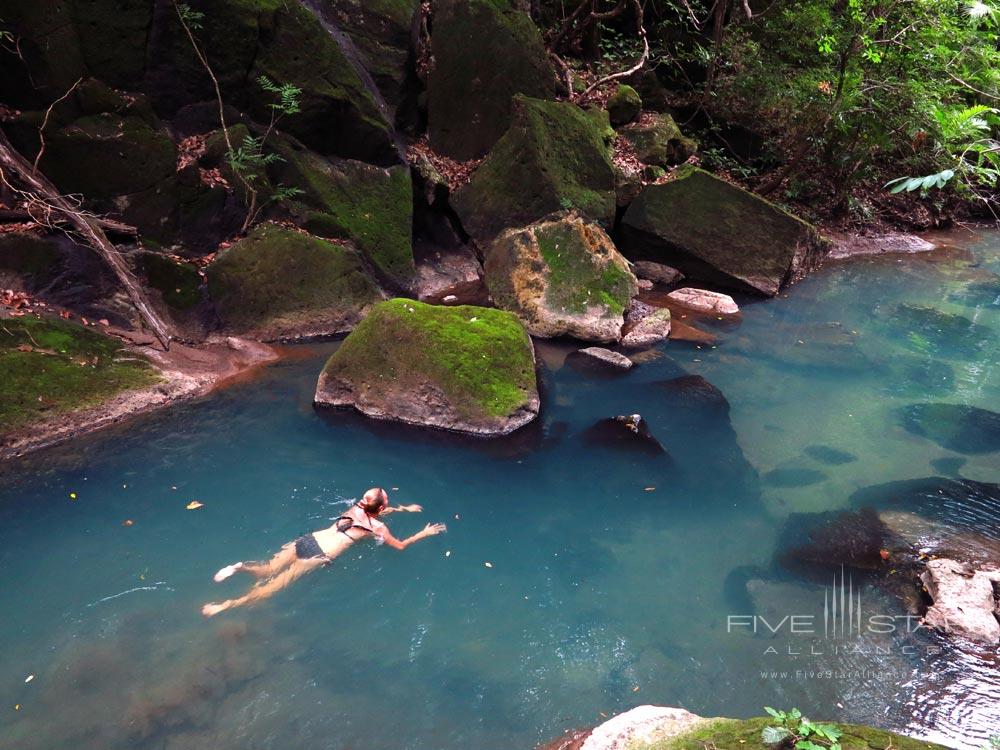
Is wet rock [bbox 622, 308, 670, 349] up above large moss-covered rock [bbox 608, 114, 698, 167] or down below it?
below

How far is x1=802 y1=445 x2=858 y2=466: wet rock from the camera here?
21.2 feet

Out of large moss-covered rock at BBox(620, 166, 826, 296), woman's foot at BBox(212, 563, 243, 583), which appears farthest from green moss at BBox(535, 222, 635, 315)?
woman's foot at BBox(212, 563, 243, 583)

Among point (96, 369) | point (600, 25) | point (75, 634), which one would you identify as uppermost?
point (600, 25)

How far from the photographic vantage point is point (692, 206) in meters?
10.7

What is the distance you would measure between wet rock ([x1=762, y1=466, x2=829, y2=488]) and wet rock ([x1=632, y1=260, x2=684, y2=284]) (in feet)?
16.4

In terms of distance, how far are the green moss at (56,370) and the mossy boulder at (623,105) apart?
9.51 metres

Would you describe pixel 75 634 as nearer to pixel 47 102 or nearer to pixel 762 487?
pixel 762 487

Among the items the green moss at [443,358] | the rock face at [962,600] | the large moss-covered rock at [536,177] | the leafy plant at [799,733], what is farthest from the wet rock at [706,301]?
the leafy plant at [799,733]

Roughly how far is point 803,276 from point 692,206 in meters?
2.58

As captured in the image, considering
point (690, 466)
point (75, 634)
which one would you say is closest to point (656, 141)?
point (690, 466)

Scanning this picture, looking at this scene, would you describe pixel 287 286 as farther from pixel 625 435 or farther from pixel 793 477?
pixel 793 477

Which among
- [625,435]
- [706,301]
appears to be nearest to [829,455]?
[625,435]

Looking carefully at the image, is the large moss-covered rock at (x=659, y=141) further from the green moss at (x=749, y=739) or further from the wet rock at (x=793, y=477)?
the green moss at (x=749, y=739)

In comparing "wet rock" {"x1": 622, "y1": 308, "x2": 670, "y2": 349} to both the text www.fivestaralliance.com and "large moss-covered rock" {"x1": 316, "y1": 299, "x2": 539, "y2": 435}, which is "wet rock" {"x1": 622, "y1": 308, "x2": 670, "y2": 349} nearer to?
"large moss-covered rock" {"x1": 316, "y1": 299, "x2": 539, "y2": 435}
